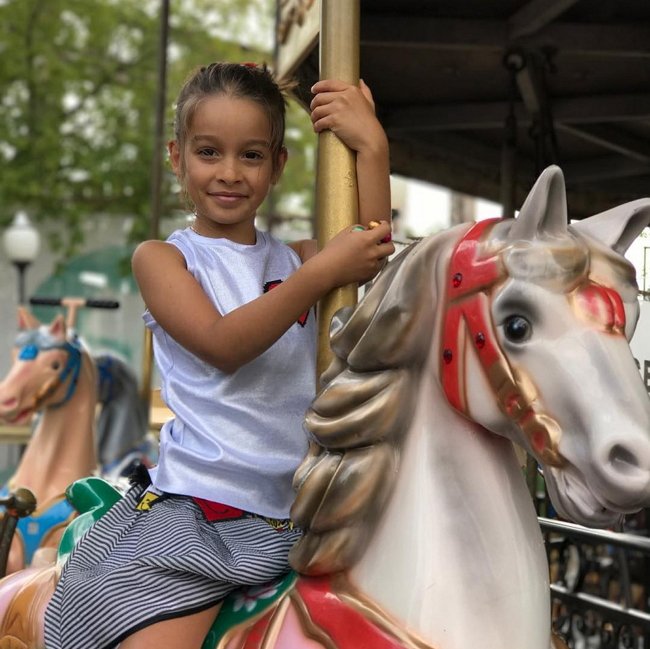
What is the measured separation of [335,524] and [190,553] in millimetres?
238

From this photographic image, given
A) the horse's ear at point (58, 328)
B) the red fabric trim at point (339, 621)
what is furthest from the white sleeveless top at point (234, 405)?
the horse's ear at point (58, 328)

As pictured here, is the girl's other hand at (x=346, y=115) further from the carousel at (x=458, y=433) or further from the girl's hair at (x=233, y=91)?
the carousel at (x=458, y=433)

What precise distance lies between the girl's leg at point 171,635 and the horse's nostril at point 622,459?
69cm

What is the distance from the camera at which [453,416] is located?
5.04ft

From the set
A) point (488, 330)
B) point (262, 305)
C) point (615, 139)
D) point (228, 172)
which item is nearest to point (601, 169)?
point (615, 139)

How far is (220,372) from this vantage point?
5.82 ft

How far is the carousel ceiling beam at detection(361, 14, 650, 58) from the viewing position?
10.7 feet

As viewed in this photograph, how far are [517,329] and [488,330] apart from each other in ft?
0.15

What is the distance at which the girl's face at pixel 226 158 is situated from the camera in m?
1.79

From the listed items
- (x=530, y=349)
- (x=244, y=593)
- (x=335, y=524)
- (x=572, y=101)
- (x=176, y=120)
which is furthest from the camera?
(x=572, y=101)

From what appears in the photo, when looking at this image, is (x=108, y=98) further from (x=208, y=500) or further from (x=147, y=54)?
(x=208, y=500)

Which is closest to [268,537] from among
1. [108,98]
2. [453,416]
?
[453,416]

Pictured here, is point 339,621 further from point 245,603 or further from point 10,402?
point 10,402

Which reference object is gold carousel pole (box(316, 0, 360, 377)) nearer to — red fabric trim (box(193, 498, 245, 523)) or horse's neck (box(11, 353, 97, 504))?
red fabric trim (box(193, 498, 245, 523))
